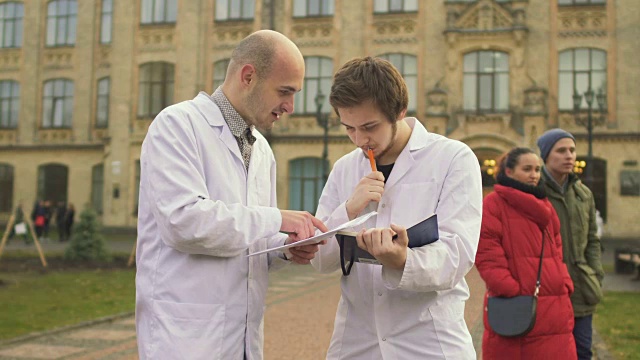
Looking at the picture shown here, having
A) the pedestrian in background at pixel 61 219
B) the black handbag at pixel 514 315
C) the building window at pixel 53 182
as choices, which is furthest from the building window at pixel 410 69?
the black handbag at pixel 514 315

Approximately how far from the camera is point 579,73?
27859 mm

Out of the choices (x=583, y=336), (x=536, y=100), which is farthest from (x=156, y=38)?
(x=583, y=336)

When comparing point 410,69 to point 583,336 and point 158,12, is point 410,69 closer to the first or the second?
point 158,12

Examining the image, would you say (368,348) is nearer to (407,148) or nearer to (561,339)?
(407,148)

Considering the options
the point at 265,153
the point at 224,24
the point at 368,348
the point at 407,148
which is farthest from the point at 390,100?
the point at 224,24

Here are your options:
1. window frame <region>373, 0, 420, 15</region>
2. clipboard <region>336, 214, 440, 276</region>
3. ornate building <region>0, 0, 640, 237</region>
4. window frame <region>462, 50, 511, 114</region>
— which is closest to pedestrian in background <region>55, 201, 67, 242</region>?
ornate building <region>0, 0, 640, 237</region>

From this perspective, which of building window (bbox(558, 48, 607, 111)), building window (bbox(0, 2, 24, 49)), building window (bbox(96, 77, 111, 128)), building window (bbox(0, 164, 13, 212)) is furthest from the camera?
building window (bbox(0, 2, 24, 49))

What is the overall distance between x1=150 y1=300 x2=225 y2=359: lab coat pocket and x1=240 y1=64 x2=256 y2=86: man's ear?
0.95m

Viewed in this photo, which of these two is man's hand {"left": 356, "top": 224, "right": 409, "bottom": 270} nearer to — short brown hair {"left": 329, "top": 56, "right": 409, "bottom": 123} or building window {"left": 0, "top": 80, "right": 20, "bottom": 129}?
short brown hair {"left": 329, "top": 56, "right": 409, "bottom": 123}

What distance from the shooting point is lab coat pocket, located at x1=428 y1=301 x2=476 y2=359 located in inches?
105

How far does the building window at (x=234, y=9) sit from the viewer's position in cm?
3170

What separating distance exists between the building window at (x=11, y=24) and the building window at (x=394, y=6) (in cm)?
1911

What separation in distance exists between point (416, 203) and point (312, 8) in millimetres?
29182

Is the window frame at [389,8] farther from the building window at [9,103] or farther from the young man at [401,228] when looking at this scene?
the young man at [401,228]
